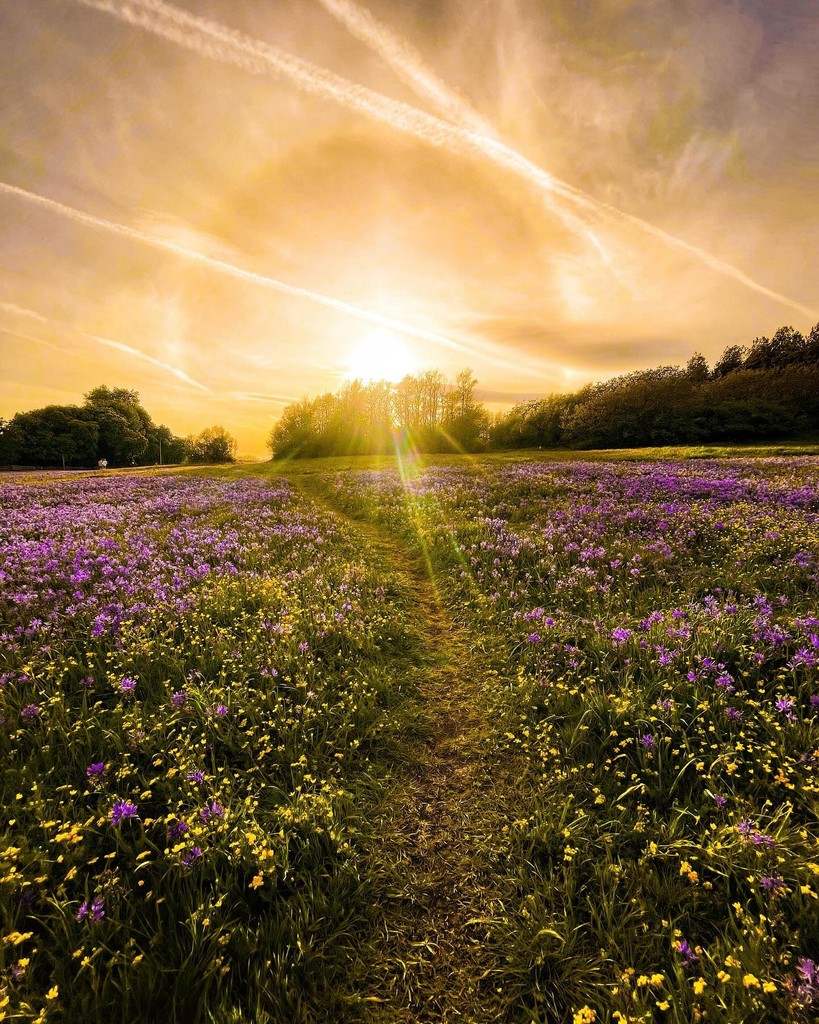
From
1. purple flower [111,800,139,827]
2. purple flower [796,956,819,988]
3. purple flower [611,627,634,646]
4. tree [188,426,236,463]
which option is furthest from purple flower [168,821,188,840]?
tree [188,426,236,463]

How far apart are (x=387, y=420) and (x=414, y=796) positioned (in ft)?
259

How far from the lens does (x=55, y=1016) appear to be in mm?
2414

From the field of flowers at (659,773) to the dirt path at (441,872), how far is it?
0.20 m

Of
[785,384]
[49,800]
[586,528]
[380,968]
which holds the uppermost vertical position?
[785,384]

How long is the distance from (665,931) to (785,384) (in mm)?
80008

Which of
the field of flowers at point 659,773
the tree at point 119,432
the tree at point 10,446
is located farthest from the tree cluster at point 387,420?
the field of flowers at point 659,773

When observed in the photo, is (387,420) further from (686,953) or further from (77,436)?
(686,953)

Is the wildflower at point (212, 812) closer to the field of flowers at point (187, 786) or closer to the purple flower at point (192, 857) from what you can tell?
the field of flowers at point (187, 786)

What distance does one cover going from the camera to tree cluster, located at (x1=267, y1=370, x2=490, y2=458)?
253 ft

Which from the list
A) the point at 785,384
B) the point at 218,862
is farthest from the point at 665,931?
the point at 785,384

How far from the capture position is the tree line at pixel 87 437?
282ft

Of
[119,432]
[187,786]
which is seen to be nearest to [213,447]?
[119,432]

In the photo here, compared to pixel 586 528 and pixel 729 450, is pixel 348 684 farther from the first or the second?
pixel 729 450

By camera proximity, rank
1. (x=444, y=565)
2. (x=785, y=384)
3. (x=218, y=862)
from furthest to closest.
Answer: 1. (x=785, y=384)
2. (x=444, y=565)
3. (x=218, y=862)
